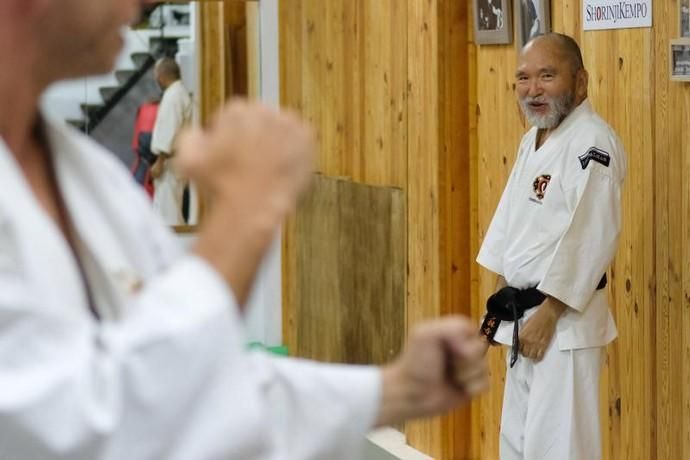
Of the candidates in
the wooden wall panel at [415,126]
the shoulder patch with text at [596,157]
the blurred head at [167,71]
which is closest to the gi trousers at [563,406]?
the shoulder patch with text at [596,157]

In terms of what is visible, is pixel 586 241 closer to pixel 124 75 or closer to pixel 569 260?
pixel 569 260

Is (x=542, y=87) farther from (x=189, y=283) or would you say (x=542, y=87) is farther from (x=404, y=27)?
(x=189, y=283)

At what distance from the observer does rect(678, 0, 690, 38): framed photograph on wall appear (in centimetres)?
417

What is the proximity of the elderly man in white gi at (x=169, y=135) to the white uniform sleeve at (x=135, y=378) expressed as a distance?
616 centimetres

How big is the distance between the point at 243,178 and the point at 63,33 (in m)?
0.20

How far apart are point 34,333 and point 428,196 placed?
4487 millimetres

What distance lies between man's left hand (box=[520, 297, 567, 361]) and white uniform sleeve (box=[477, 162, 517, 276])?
0.32 metres

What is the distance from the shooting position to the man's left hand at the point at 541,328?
423 centimetres

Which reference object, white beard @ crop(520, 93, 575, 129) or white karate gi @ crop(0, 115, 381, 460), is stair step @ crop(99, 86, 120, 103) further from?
white karate gi @ crop(0, 115, 381, 460)

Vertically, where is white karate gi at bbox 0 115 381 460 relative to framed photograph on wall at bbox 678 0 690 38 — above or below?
below

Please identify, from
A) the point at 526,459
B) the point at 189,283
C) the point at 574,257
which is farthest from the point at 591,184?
the point at 189,283

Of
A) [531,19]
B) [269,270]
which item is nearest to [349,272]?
[269,270]

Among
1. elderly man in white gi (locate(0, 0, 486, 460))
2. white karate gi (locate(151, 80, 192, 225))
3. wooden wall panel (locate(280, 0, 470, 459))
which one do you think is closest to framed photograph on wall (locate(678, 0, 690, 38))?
wooden wall panel (locate(280, 0, 470, 459))

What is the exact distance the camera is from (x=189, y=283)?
1.10 m
